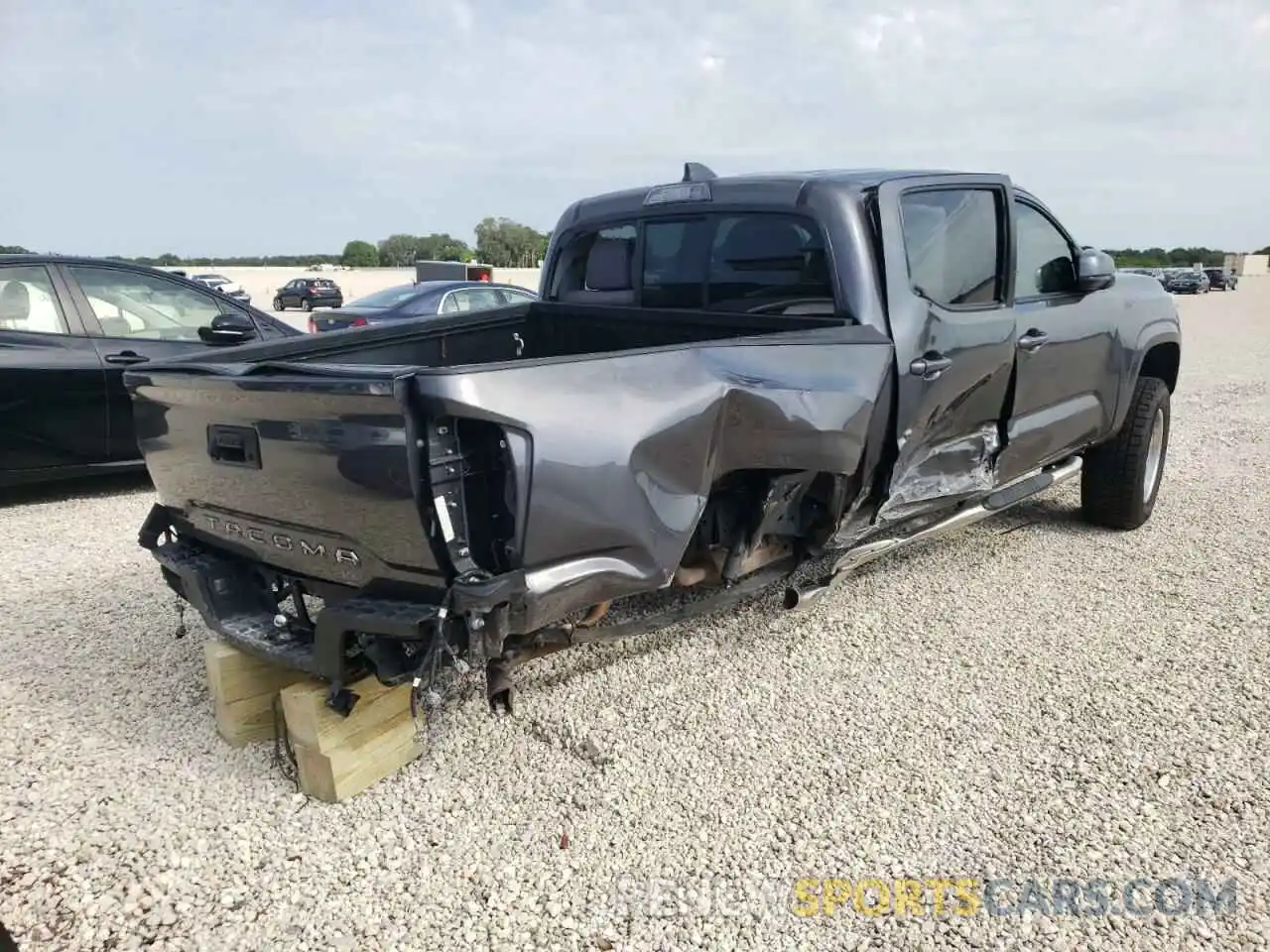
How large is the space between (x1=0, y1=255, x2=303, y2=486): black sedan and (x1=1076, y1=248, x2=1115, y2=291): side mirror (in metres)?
4.69

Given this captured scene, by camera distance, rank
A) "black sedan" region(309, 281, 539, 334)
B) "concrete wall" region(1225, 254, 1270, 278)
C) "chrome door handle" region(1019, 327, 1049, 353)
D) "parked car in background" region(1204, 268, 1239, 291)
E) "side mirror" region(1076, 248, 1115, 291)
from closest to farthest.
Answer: "chrome door handle" region(1019, 327, 1049, 353), "side mirror" region(1076, 248, 1115, 291), "black sedan" region(309, 281, 539, 334), "parked car in background" region(1204, 268, 1239, 291), "concrete wall" region(1225, 254, 1270, 278)

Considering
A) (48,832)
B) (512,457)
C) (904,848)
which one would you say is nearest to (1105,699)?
(904,848)

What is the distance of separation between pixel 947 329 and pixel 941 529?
918 mm

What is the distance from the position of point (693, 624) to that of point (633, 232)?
1.83m

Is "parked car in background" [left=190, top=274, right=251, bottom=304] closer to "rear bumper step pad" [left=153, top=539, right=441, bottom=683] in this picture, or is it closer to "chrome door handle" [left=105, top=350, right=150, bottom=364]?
"chrome door handle" [left=105, top=350, right=150, bottom=364]

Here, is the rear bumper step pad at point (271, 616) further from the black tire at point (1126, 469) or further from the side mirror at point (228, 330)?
the black tire at point (1126, 469)

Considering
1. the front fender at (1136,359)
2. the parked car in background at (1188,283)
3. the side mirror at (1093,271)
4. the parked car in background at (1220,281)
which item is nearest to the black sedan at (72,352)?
the side mirror at (1093,271)

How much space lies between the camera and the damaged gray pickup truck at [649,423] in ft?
7.75

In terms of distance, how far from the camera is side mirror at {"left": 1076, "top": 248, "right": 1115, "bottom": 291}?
4.36 metres

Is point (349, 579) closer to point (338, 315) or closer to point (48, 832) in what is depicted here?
point (48, 832)

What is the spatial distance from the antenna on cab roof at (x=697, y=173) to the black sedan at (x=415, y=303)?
663cm

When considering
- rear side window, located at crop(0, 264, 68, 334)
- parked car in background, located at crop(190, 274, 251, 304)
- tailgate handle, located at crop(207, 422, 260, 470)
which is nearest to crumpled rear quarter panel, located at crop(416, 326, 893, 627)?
tailgate handle, located at crop(207, 422, 260, 470)

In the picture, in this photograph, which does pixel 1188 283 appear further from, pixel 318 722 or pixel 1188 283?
pixel 318 722

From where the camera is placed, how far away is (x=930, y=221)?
375cm
